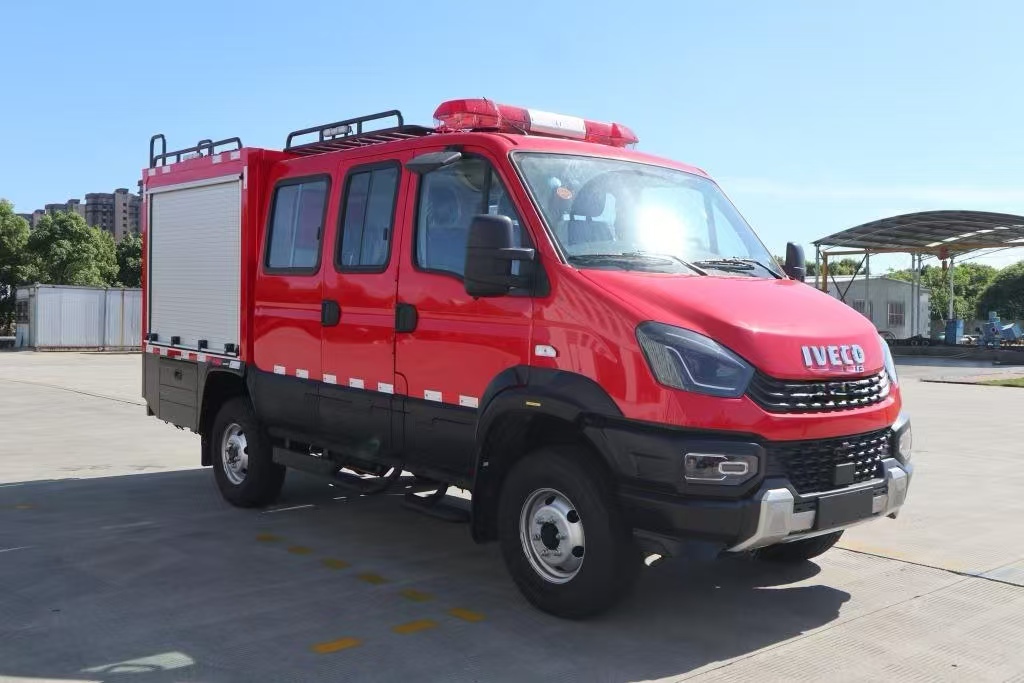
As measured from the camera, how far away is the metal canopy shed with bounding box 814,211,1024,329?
31.9 metres

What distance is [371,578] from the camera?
18.5 ft

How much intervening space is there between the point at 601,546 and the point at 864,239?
3414 centimetres

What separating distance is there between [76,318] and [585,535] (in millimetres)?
36249

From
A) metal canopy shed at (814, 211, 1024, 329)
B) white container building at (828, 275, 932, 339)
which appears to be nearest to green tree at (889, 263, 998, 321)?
white container building at (828, 275, 932, 339)

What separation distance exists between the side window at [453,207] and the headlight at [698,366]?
117 cm

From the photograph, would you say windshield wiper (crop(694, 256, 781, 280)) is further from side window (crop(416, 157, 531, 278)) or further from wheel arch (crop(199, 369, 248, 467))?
wheel arch (crop(199, 369, 248, 467))

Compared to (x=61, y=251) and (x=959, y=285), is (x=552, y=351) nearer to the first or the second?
(x=61, y=251)

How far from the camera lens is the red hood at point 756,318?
173 inches

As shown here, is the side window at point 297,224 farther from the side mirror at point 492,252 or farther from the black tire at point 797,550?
the black tire at point 797,550

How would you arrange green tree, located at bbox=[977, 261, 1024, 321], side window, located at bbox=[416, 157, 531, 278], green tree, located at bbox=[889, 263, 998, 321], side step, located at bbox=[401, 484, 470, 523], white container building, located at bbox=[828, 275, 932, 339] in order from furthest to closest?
green tree, located at bbox=[889, 263, 998, 321], green tree, located at bbox=[977, 261, 1024, 321], white container building, located at bbox=[828, 275, 932, 339], side step, located at bbox=[401, 484, 470, 523], side window, located at bbox=[416, 157, 531, 278]

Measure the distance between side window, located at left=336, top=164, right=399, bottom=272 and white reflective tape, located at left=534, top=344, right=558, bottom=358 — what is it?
1.46 m

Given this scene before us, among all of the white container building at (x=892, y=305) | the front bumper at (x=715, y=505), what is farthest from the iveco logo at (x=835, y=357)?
the white container building at (x=892, y=305)

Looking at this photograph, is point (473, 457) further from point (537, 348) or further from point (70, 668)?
point (70, 668)

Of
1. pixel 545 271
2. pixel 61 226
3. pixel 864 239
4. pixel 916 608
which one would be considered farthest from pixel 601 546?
pixel 61 226
